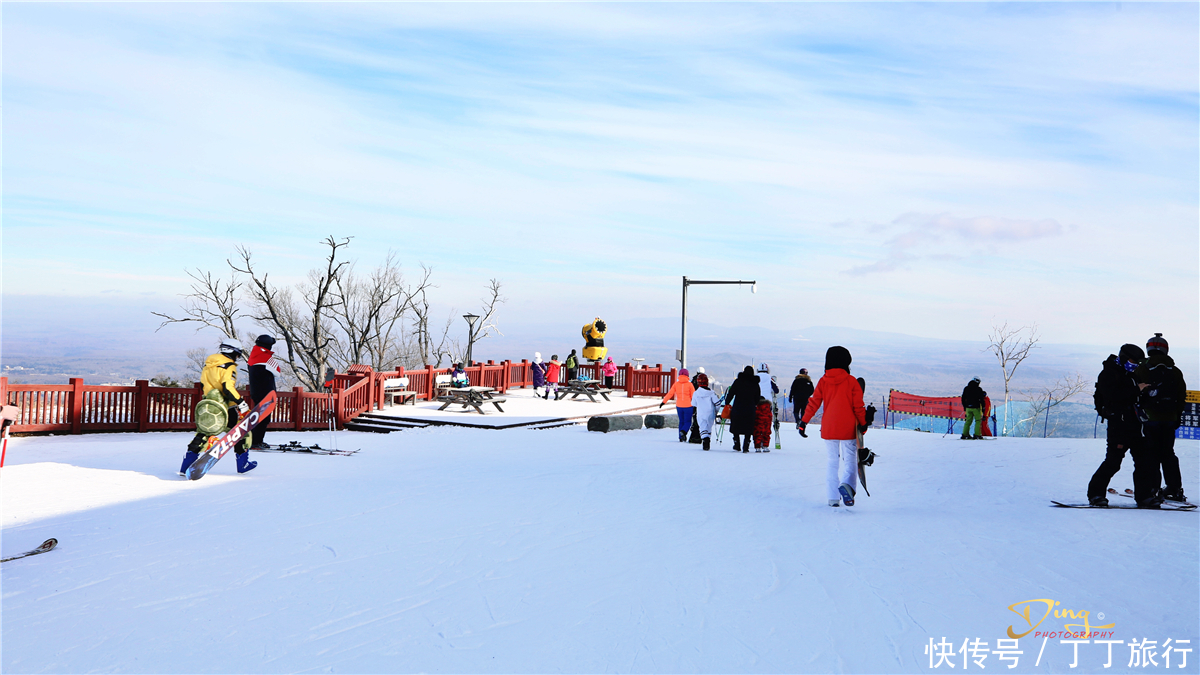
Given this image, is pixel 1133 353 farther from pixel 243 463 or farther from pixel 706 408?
pixel 243 463

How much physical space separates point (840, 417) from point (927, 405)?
23.8 meters

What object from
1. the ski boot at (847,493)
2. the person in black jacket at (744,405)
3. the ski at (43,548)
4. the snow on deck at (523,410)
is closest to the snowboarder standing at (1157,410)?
the ski boot at (847,493)

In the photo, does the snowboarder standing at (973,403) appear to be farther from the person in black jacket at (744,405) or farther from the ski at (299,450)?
the ski at (299,450)

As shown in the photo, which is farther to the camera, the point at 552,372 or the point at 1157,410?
the point at 552,372

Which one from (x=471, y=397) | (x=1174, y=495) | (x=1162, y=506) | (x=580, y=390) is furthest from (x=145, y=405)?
(x=1174, y=495)

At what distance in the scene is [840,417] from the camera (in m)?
8.56

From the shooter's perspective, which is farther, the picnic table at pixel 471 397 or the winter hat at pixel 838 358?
the picnic table at pixel 471 397

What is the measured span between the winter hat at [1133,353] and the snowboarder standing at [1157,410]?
0.08m

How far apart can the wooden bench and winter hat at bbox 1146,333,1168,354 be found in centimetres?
1852

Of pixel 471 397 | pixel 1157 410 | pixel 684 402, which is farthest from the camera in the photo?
pixel 471 397

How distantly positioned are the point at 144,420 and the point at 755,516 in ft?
47.1

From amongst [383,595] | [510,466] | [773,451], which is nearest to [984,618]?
[383,595]

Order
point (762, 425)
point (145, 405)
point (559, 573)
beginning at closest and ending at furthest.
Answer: point (559, 573) → point (762, 425) → point (145, 405)

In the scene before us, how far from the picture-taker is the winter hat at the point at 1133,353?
863 centimetres
